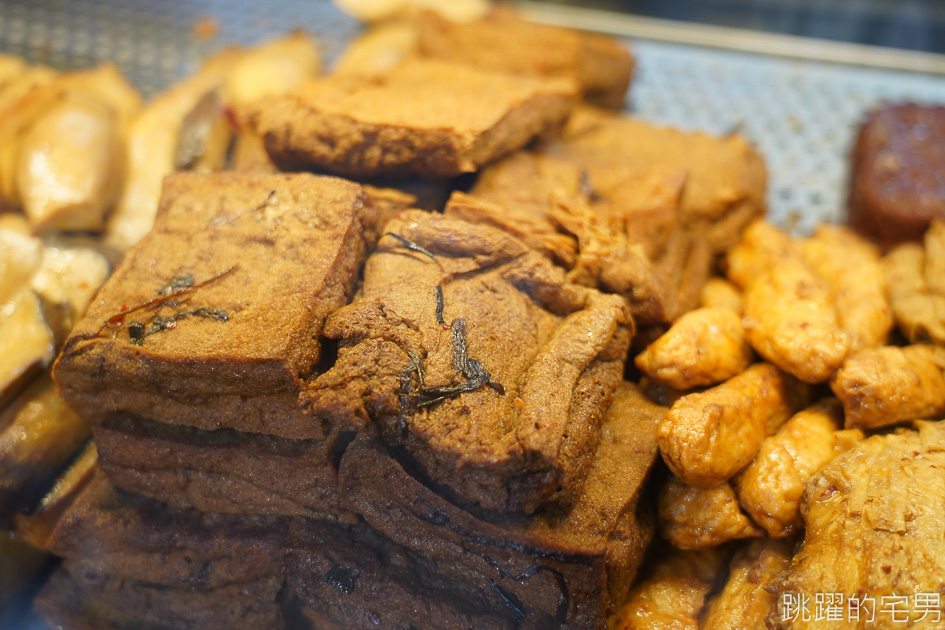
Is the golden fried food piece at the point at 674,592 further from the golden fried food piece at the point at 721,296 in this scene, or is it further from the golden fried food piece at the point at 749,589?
the golden fried food piece at the point at 721,296

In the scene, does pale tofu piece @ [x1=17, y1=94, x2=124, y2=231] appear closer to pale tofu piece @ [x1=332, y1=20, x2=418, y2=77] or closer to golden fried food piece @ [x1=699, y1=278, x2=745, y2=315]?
pale tofu piece @ [x1=332, y1=20, x2=418, y2=77]

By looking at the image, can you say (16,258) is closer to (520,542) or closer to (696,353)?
(520,542)

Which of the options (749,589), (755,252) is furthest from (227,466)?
(755,252)

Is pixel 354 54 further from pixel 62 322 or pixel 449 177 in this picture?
pixel 62 322

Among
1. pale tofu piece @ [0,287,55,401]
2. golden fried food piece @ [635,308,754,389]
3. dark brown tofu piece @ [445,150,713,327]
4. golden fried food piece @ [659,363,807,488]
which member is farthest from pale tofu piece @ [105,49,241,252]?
golden fried food piece @ [659,363,807,488]

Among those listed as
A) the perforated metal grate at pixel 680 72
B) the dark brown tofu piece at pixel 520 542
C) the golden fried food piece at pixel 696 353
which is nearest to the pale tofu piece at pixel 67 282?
the dark brown tofu piece at pixel 520 542

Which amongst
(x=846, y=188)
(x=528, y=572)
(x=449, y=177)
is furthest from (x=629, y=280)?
(x=846, y=188)
